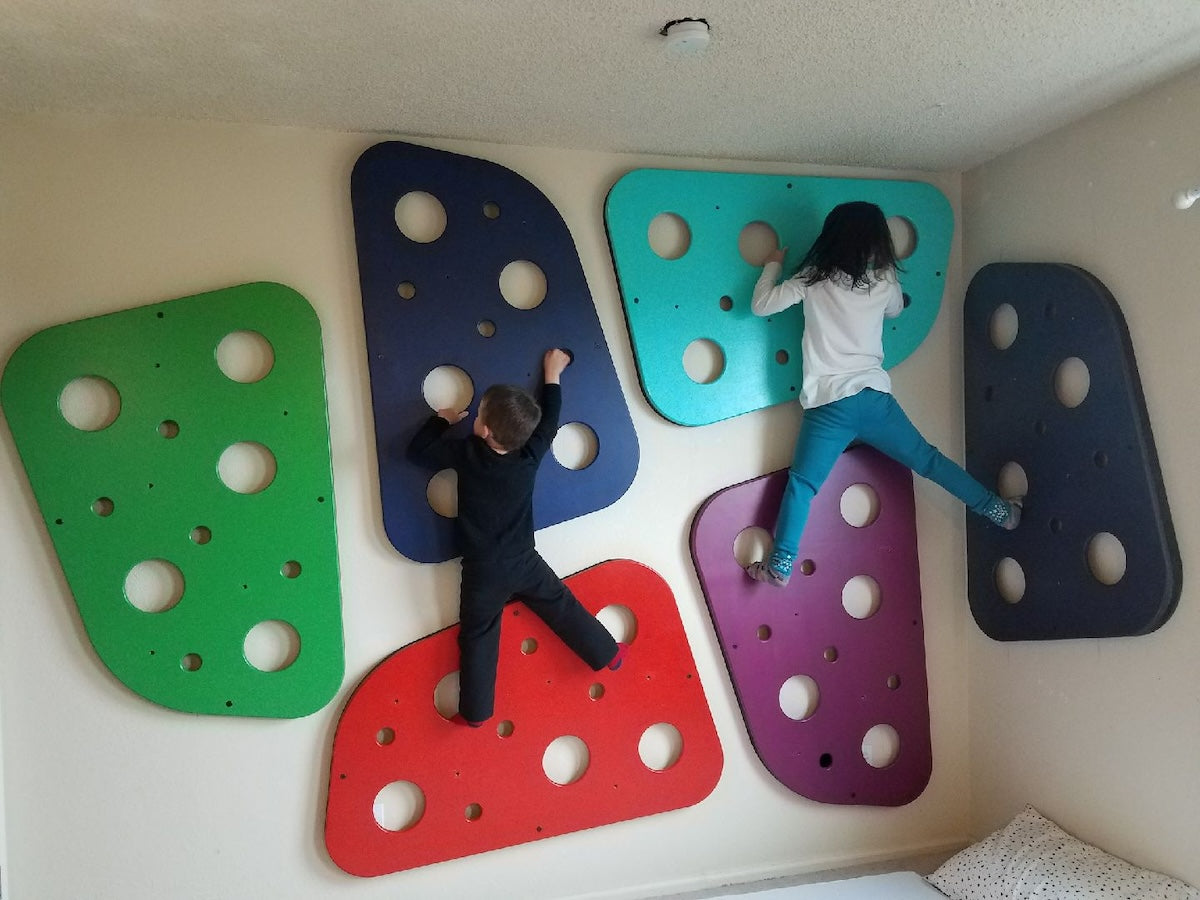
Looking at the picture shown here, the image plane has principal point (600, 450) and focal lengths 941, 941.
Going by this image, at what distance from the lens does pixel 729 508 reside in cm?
233

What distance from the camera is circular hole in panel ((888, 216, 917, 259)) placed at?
2482 millimetres

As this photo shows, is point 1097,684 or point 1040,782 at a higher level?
point 1097,684

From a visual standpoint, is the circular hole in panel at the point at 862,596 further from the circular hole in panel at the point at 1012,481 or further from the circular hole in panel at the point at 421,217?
the circular hole in panel at the point at 421,217

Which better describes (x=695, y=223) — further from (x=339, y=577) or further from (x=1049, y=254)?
(x=339, y=577)

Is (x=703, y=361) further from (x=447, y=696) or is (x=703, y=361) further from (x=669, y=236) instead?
(x=447, y=696)

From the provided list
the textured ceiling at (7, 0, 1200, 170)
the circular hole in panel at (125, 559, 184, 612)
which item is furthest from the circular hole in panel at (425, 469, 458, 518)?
the textured ceiling at (7, 0, 1200, 170)

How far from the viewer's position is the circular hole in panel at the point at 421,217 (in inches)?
84.3

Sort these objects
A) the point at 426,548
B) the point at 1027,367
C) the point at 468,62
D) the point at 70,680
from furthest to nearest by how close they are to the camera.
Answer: the point at 1027,367 → the point at 426,548 → the point at 70,680 → the point at 468,62

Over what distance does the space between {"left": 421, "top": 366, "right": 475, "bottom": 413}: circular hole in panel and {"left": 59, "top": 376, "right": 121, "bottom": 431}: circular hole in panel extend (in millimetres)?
649

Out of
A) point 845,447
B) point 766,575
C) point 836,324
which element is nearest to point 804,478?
point 845,447

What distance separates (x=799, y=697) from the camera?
2.42 m

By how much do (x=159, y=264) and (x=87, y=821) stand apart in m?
1.19

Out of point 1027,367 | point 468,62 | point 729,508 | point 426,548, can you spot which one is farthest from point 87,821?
point 1027,367

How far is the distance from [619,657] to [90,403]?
129cm
